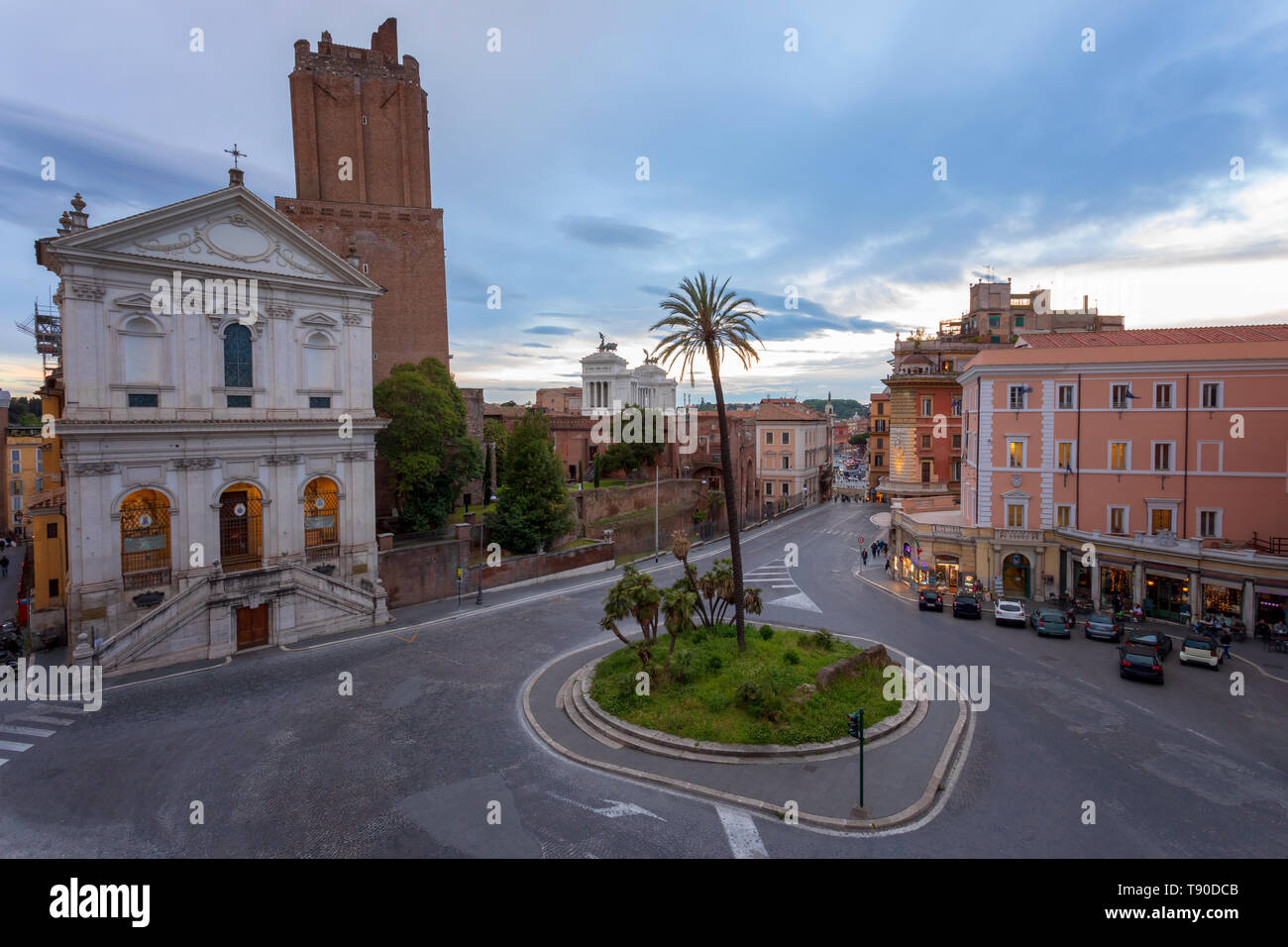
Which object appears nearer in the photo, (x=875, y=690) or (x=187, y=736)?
(x=187, y=736)

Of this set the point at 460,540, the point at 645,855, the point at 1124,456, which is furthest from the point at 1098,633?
the point at 460,540

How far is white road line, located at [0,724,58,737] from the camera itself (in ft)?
63.5

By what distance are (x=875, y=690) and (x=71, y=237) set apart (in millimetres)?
33673

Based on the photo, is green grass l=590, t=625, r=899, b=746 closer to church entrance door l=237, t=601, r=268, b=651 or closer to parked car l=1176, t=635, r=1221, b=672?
parked car l=1176, t=635, r=1221, b=672

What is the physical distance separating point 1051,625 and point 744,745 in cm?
1977

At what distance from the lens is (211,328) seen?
28078mm

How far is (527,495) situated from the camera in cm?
4056

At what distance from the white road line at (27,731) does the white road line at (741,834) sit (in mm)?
20330

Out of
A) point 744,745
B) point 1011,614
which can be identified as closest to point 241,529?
point 744,745

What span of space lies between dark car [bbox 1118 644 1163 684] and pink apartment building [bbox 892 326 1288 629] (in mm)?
10234

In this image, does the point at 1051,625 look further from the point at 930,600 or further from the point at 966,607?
the point at 930,600

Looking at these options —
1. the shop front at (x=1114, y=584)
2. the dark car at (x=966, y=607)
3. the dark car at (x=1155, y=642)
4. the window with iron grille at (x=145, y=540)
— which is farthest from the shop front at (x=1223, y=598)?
the window with iron grille at (x=145, y=540)

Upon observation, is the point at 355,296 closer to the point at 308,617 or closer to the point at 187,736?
the point at 308,617

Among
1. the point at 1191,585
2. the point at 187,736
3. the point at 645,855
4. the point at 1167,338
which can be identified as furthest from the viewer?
the point at 1167,338
